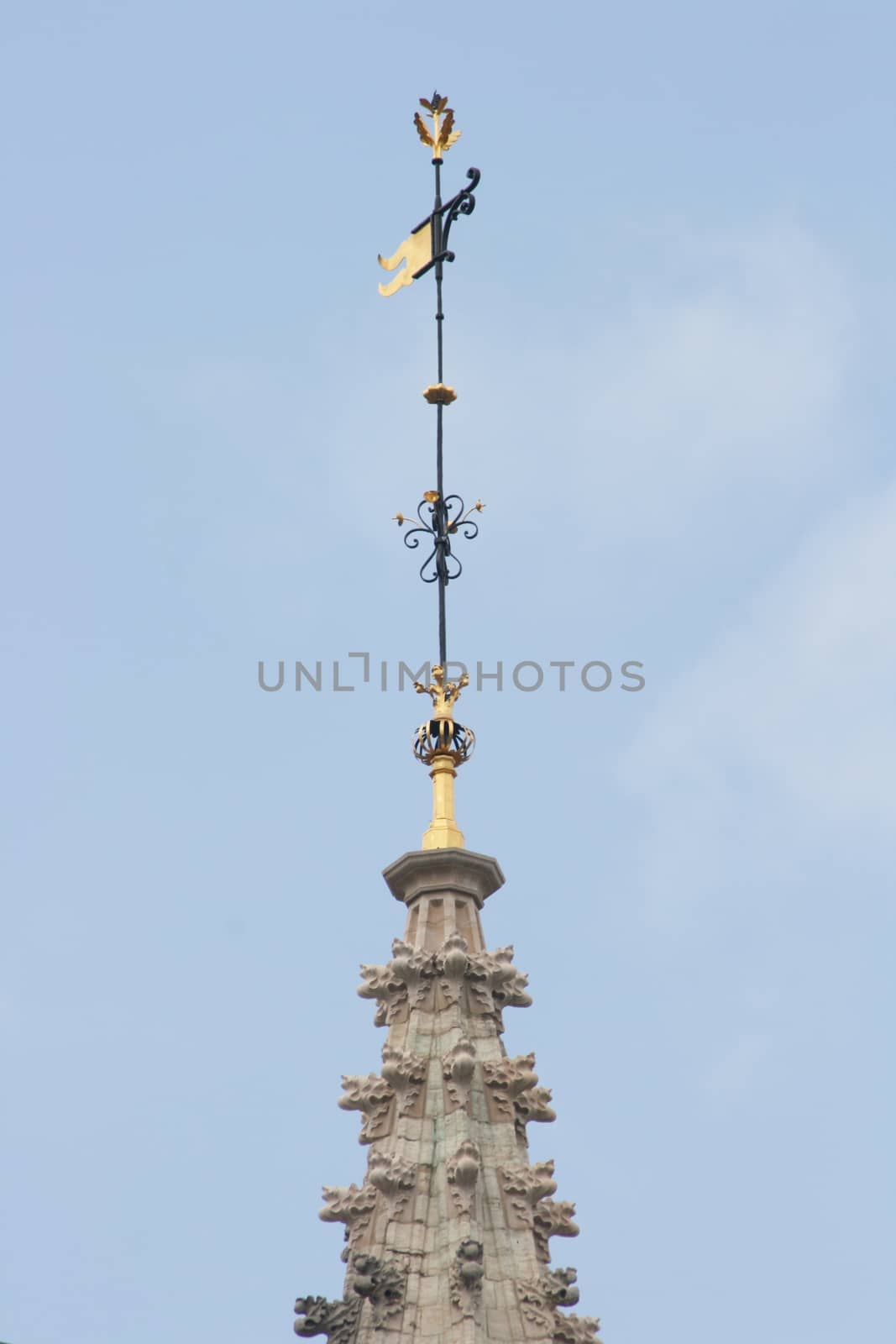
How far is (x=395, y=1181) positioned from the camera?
3036cm

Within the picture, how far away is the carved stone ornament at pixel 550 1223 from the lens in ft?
99.9

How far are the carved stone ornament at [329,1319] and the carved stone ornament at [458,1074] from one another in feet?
8.16

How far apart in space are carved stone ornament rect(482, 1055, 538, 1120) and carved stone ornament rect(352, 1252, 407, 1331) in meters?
2.57

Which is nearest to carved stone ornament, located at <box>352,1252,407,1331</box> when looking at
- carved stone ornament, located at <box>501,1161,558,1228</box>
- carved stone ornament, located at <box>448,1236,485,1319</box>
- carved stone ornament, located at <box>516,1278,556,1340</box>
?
carved stone ornament, located at <box>448,1236,485,1319</box>

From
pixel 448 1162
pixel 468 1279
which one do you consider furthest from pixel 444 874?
pixel 468 1279

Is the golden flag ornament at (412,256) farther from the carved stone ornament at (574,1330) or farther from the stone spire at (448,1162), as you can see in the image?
the carved stone ornament at (574,1330)

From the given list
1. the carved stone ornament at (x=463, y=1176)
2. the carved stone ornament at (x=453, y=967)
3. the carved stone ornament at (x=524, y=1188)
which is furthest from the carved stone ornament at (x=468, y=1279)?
the carved stone ornament at (x=453, y=967)

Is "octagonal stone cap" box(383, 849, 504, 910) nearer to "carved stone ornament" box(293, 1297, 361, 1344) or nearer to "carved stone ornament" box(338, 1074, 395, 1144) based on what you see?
"carved stone ornament" box(338, 1074, 395, 1144)

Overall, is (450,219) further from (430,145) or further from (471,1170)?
(471,1170)

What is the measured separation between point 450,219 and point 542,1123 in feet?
37.8

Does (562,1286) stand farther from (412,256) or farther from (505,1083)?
(412,256)

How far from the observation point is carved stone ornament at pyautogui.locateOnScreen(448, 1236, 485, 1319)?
Result: 28.9 metres

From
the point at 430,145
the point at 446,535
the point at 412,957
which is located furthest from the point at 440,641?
the point at 430,145

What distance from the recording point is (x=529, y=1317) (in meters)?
29.5
